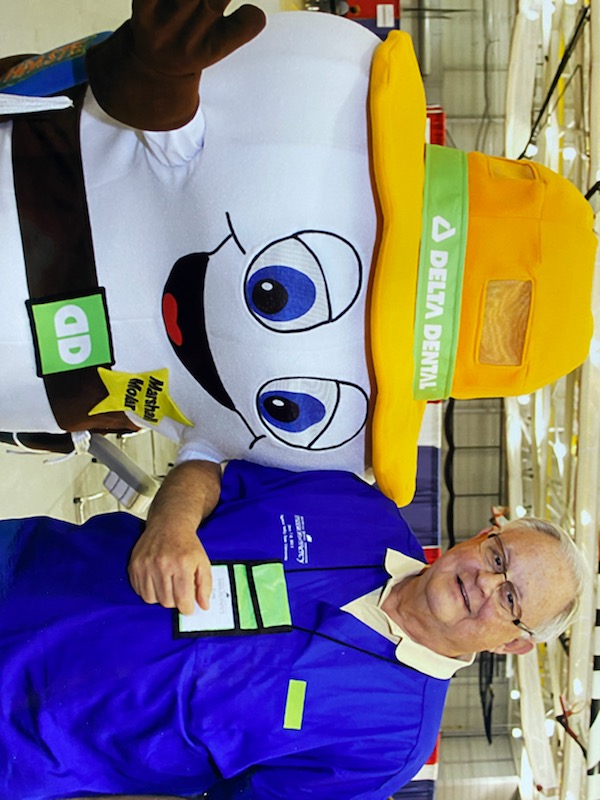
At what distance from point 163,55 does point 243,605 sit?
0.84 meters

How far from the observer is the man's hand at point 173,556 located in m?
1.24

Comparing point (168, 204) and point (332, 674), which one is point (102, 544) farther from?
point (168, 204)

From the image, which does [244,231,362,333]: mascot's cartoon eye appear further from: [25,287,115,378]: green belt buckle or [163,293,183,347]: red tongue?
[25,287,115,378]: green belt buckle

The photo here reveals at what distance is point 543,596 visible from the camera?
5.11ft

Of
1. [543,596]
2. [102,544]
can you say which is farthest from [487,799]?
[102,544]

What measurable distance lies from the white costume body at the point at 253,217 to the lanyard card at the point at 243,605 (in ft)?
0.77

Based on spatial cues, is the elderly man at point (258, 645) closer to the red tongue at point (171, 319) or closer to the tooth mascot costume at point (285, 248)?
the tooth mascot costume at point (285, 248)

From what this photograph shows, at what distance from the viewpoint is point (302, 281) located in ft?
3.73

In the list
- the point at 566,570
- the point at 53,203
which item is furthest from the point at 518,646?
the point at 53,203

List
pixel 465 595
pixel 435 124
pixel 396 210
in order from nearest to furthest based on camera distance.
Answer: pixel 396 210, pixel 465 595, pixel 435 124

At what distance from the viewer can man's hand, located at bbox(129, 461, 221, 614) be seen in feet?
4.05

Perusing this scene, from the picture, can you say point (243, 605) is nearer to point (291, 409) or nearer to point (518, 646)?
point (291, 409)

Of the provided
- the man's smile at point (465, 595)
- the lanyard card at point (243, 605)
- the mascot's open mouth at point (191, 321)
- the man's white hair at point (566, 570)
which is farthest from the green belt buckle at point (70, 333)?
the man's white hair at point (566, 570)

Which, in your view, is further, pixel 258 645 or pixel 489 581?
pixel 489 581
